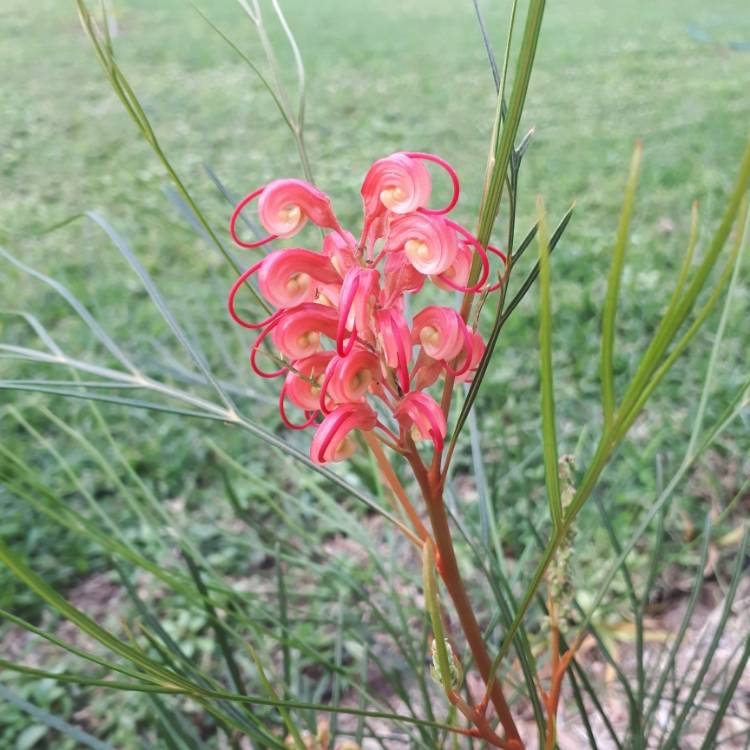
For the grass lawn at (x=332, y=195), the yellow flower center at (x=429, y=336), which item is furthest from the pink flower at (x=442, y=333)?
the grass lawn at (x=332, y=195)

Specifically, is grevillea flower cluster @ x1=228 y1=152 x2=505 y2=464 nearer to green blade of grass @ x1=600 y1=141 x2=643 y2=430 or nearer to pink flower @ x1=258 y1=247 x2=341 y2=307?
pink flower @ x1=258 y1=247 x2=341 y2=307

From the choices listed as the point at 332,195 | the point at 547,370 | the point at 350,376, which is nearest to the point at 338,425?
the point at 350,376

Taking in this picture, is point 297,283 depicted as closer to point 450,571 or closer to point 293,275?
point 293,275

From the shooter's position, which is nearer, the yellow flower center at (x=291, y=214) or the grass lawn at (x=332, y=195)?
the yellow flower center at (x=291, y=214)

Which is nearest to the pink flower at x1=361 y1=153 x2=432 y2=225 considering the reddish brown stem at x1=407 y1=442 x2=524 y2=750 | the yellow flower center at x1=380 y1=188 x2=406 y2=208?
the yellow flower center at x1=380 y1=188 x2=406 y2=208

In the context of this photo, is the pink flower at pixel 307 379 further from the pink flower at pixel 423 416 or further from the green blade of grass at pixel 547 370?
the green blade of grass at pixel 547 370

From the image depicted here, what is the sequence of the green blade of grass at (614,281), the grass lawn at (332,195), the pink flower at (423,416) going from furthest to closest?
the grass lawn at (332,195) → the pink flower at (423,416) → the green blade of grass at (614,281)

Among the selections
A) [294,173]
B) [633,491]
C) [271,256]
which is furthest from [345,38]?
[271,256]
